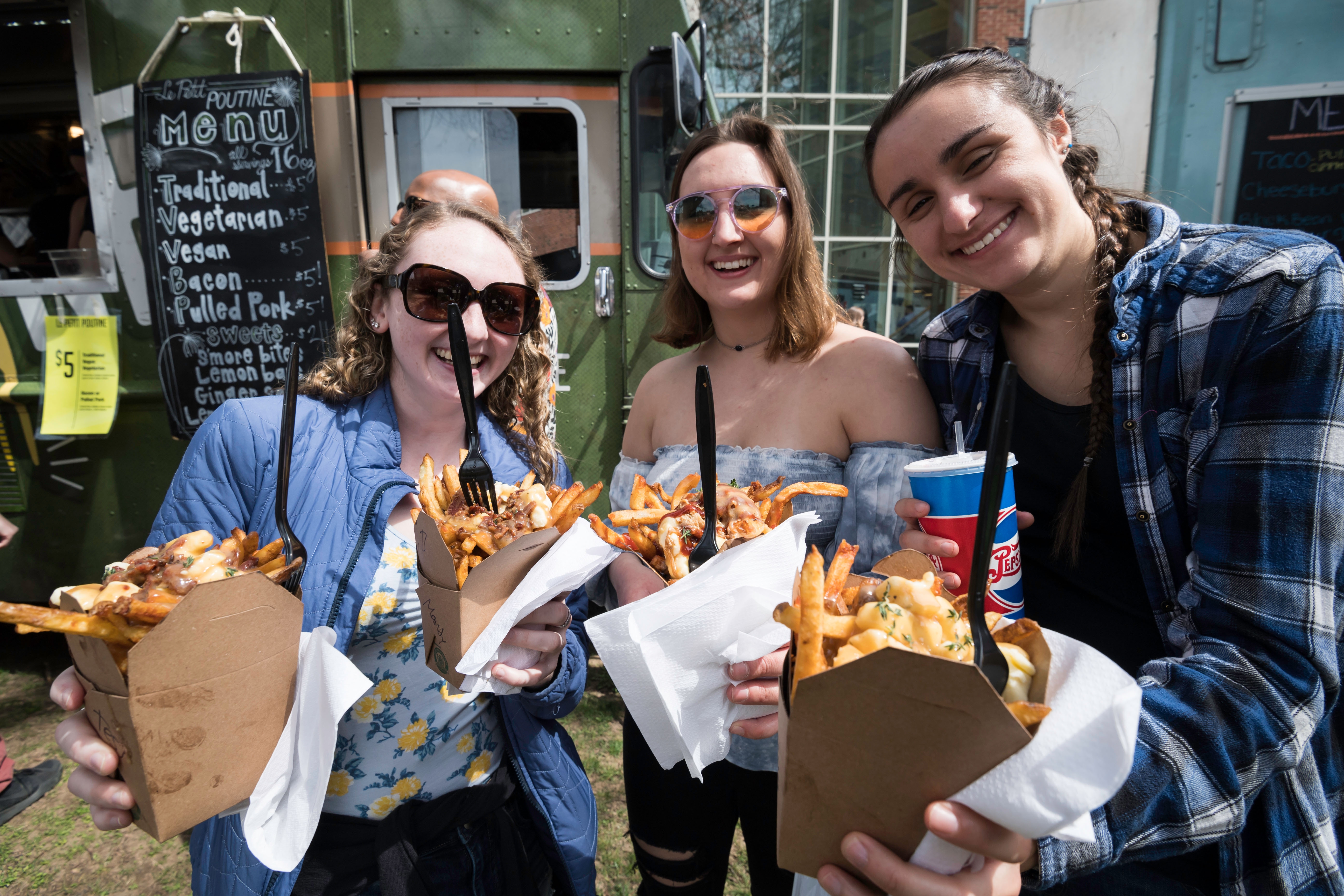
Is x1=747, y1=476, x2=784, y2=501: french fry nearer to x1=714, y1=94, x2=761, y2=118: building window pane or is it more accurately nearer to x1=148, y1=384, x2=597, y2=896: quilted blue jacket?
x1=148, y1=384, x2=597, y2=896: quilted blue jacket

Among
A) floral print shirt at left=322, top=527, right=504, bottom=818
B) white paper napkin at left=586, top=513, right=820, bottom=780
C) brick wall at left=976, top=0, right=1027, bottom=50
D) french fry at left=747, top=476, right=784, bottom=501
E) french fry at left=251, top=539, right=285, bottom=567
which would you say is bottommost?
floral print shirt at left=322, top=527, right=504, bottom=818

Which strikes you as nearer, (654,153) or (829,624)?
(829,624)

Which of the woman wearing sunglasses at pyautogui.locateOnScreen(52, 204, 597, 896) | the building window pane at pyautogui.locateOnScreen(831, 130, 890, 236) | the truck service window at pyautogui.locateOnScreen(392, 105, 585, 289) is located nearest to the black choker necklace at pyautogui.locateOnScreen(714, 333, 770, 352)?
the woman wearing sunglasses at pyautogui.locateOnScreen(52, 204, 597, 896)

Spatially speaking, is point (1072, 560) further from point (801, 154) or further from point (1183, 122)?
point (801, 154)

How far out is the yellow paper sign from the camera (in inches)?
150

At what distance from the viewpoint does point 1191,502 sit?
128cm

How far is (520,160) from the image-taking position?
13.0ft

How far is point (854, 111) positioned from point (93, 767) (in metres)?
10.0

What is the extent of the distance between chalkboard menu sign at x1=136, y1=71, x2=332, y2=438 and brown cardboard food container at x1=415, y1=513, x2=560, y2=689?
116 inches

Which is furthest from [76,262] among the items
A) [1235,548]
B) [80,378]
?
[1235,548]

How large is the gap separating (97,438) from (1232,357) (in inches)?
205

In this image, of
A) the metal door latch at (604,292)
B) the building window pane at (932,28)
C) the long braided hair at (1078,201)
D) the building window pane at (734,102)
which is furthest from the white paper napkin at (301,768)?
the building window pane at (932,28)

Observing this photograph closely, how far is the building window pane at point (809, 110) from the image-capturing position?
885 cm

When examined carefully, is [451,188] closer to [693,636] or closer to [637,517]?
[637,517]
